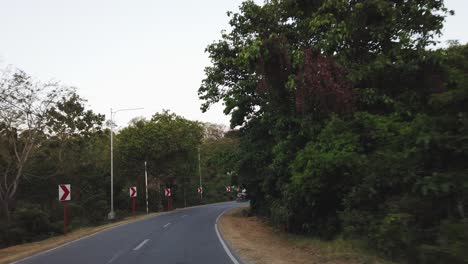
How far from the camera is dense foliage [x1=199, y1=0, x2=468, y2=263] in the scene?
8617 mm

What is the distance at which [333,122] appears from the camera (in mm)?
13594

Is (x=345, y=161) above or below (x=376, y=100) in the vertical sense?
below

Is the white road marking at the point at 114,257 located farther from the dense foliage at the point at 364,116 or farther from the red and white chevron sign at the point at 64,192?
the red and white chevron sign at the point at 64,192

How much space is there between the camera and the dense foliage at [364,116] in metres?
8.62

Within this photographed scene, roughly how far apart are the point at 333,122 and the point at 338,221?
11.2ft

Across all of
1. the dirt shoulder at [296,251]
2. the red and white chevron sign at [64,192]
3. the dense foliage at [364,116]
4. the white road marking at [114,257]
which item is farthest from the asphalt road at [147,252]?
the red and white chevron sign at [64,192]

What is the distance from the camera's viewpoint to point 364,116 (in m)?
13.2

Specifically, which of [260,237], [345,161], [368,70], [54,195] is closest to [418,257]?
[345,161]

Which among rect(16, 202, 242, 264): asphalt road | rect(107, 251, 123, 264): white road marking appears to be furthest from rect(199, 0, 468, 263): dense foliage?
rect(107, 251, 123, 264): white road marking

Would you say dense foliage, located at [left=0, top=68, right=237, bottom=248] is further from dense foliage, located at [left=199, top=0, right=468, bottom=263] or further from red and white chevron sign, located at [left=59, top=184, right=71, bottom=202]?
dense foliage, located at [left=199, top=0, right=468, bottom=263]

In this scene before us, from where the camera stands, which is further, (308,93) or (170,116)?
(170,116)

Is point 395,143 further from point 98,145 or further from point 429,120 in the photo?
point 98,145

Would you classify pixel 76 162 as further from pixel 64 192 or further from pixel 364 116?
pixel 364 116

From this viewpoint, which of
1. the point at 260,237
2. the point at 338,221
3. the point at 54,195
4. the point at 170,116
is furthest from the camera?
the point at 170,116
